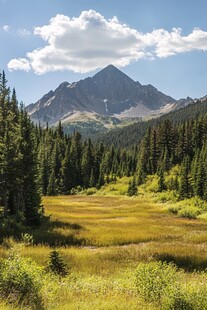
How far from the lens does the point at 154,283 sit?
1123cm

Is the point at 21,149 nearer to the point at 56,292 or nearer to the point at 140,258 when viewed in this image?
the point at 140,258

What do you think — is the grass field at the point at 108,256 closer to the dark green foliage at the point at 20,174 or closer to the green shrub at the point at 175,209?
the dark green foliage at the point at 20,174

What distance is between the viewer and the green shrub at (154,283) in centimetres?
1062

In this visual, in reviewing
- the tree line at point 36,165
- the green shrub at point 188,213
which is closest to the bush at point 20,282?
the tree line at point 36,165

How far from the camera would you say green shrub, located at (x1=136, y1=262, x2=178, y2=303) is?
10625 millimetres

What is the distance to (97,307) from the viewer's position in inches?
365

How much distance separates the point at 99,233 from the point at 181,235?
732cm

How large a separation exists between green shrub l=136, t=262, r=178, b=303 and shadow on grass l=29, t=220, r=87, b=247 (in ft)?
44.6

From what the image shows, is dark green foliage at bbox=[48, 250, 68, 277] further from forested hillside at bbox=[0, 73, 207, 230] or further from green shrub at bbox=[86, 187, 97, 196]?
green shrub at bbox=[86, 187, 97, 196]

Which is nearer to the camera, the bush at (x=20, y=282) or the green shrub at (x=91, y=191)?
the bush at (x=20, y=282)

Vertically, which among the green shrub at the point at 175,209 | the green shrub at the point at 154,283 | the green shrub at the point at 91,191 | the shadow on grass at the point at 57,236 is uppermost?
the green shrub at the point at 154,283

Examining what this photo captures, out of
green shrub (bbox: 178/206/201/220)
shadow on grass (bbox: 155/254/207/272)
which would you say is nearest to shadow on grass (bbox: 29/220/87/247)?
shadow on grass (bbox: 155/254/207/272)

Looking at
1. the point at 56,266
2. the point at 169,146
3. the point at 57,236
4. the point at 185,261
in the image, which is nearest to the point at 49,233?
the point at 57,236

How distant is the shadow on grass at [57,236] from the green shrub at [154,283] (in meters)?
13.6
